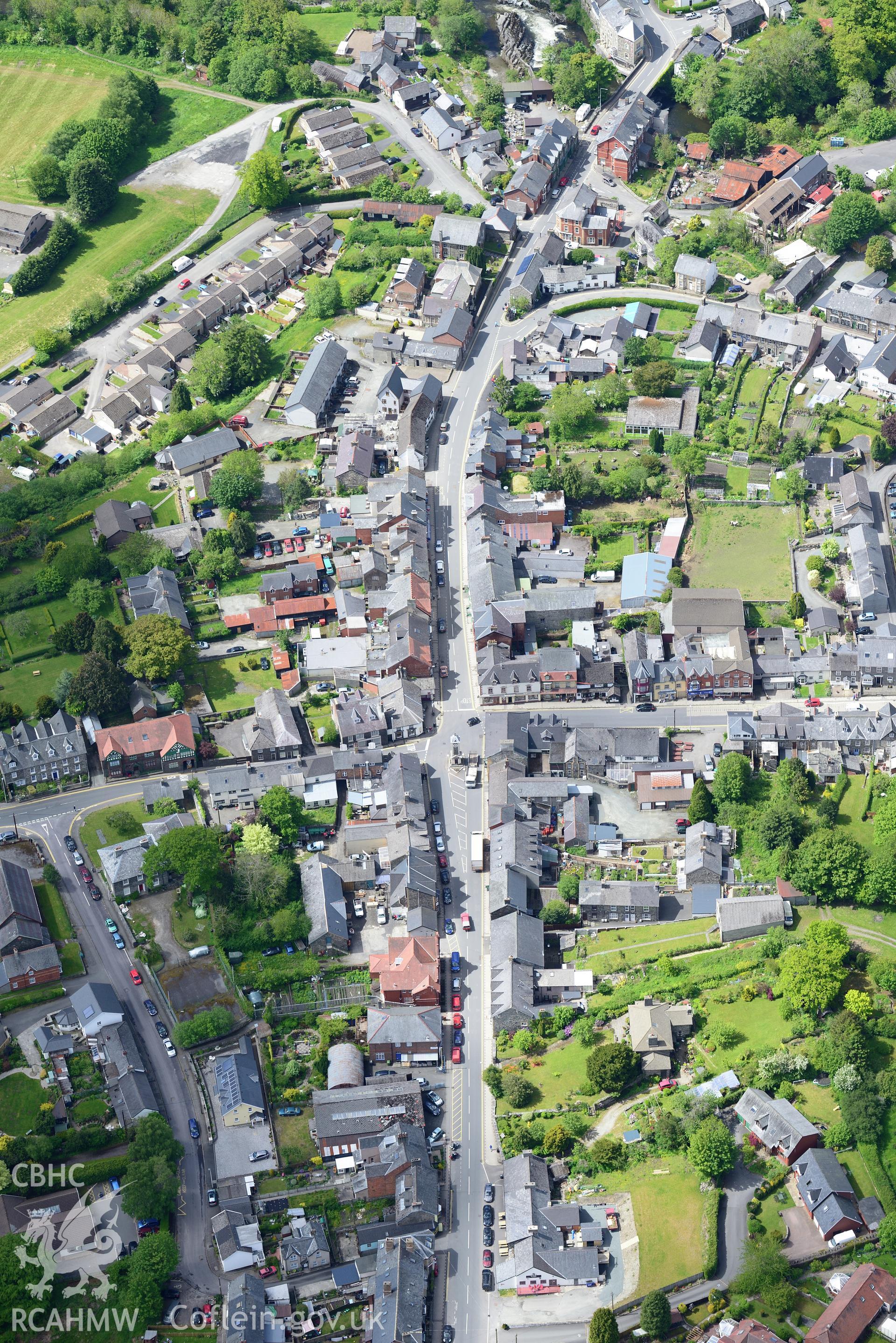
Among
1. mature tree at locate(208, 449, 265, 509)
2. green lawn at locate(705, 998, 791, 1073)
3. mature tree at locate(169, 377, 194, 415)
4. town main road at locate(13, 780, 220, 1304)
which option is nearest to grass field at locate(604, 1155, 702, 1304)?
green lawn at locate(705, 998, 791, 1073)

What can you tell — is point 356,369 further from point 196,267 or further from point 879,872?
point 879,872

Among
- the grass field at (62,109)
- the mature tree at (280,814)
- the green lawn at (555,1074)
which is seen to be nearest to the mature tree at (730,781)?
the green lawn at (555,1074)

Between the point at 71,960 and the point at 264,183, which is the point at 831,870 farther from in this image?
the point at 264,183

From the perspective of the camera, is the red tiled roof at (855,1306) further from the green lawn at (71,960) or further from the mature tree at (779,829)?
the green lawn at (71,960)

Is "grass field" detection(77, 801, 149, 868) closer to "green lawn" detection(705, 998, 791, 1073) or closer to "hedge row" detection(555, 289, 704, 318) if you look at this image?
"green lawn" detection(705, 998, 791, 1073)

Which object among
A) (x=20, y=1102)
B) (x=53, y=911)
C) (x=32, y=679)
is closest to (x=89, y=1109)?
(x=20, y=1102)

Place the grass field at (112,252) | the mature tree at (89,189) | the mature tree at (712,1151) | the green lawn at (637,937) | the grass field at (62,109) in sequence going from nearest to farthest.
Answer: the mature tree at (712,1151) < the green lawn at (637,937) < the grass field at (112,252) < the mature tree at (89,189) < the grass field at (62,109)
